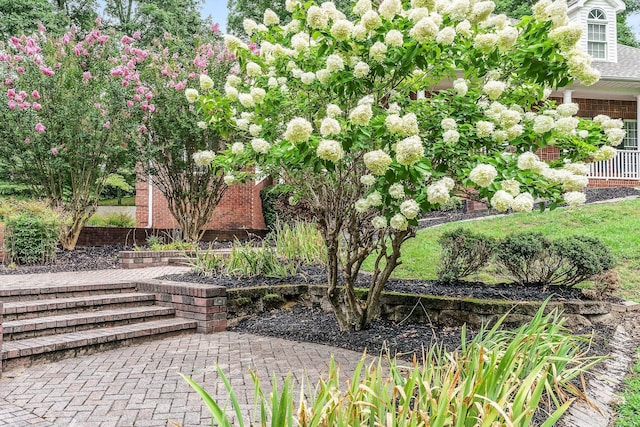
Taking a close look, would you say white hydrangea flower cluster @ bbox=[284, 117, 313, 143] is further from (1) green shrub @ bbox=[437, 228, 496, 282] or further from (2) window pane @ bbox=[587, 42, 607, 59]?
(2) window pane @ bbox=[587, 42, 607, 59]

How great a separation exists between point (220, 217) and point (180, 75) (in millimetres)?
5010

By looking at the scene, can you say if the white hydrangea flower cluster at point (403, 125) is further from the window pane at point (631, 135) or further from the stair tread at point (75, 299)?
the window pane at point (631, 135)

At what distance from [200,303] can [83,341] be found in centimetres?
133

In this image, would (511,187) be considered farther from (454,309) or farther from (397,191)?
(454,309)

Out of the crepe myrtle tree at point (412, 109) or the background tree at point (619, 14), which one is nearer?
the crepe myrtle tree at point (412, 109)

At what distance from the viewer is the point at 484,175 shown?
336 cm

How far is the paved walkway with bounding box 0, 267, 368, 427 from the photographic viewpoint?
10.3 ft

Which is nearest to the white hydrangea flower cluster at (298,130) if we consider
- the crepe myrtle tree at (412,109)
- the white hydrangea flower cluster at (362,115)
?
the crepe myrtle tree at (412,109)

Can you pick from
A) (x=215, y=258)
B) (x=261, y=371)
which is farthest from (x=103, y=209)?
(x=261, y=371)

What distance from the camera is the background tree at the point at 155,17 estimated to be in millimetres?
23609

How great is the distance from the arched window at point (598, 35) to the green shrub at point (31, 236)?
620 inches

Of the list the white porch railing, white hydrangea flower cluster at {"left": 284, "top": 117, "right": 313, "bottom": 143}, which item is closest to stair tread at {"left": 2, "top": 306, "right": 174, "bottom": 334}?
white hydrangea flower cluster at {"left": 284, "top": 117, "right": 313, "bottom": 143}

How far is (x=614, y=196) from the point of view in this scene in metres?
11.9

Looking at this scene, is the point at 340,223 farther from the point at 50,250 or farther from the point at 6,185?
the point at 6,185
